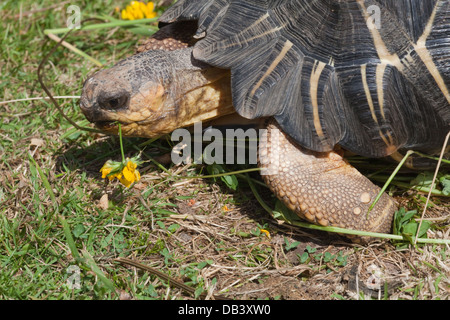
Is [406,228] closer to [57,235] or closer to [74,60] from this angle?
[57,235]

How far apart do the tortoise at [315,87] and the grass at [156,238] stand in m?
0.23

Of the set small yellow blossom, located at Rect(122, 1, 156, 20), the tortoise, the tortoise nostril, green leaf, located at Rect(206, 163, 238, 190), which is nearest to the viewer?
the tortoise

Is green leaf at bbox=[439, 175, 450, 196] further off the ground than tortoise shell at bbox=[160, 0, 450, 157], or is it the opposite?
tortoise shell at bbox=[160, 0, 450, 157]

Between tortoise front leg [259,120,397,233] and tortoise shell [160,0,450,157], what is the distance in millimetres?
122

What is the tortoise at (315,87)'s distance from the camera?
249 centimetres

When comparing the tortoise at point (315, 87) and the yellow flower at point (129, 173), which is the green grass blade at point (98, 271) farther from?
the tortoise at point (315, 87)

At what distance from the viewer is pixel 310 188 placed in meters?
2.67

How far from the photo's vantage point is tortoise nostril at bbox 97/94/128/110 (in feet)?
8.59

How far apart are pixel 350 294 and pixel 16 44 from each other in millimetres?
3189

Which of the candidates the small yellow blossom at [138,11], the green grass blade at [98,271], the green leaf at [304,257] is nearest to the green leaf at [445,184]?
the green leaf at [304,257]

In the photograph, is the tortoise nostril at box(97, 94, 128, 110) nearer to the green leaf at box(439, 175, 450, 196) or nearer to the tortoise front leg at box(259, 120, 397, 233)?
the tortoise front leg at box(259, 120, 397, 233)

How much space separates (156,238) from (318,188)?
894 millimetres

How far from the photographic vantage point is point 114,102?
2633 millimetres

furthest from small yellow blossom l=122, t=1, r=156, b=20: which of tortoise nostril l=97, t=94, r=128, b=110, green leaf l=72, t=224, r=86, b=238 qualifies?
green leaf l=72, t=224, r=86, b=238
